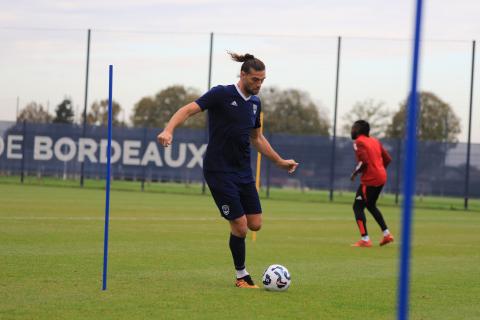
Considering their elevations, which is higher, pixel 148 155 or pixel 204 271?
pixel 148 155

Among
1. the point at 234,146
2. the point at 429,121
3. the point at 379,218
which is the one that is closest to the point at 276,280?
the point at 234,146

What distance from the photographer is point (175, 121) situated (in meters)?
8.85

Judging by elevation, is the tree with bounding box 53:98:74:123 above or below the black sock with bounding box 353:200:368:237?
above

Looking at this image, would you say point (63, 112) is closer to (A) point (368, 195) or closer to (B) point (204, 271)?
(A) point (368, 195)

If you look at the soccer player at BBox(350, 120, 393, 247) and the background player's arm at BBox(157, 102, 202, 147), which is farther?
the soccer player at BBox(350, 120, 393, 247)

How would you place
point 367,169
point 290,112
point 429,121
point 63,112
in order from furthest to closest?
point 290,112, point 63,112, point 429,121, point 367,169

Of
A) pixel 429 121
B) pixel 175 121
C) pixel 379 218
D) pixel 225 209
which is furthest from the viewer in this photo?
pixel 429 121

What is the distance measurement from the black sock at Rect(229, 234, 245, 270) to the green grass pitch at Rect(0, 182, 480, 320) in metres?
0.29

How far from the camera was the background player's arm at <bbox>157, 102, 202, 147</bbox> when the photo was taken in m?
8.13

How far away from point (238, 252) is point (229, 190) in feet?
2.11

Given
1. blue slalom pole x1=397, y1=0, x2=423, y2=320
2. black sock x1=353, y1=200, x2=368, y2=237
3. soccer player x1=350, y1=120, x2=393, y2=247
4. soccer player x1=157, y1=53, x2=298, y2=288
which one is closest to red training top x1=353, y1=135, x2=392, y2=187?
soccer player x1=350, y1=120, x2=393, y2=247

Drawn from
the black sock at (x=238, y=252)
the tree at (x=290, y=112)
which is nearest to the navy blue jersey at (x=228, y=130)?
the black sock at (x=238, y=252)

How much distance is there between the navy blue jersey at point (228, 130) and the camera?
9.75 m

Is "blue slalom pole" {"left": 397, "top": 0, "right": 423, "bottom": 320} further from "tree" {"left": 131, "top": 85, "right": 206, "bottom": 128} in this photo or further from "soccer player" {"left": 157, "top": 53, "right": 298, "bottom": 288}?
"tree" {"left": 131, "top": 85, "right": 206, "bottom": 128}
